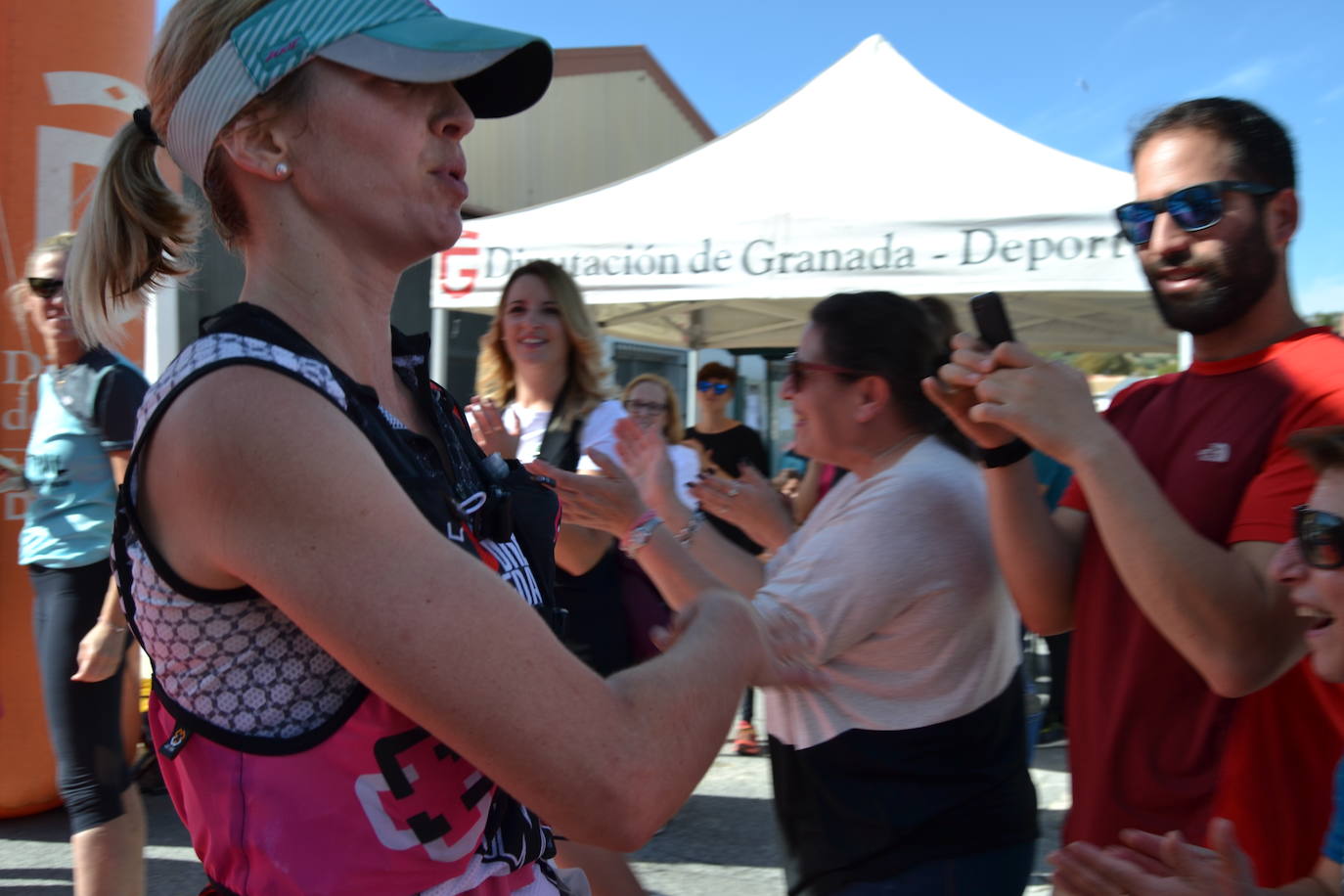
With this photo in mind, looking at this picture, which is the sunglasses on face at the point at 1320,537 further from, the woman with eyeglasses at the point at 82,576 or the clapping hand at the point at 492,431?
the woman with eyeglasses at the point at 82,576

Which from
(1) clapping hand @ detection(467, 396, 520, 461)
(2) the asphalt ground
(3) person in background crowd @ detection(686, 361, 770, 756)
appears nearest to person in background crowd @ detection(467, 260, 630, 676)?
(1) clapping hand @ detection(467, 396, 520, 461)

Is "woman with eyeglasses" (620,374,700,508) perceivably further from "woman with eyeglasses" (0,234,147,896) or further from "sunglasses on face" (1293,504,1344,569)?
"sunglasses on face" (1293,504,1344,569)

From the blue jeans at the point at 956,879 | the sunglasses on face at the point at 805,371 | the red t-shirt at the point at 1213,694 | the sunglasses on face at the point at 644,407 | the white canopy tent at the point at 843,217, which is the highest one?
the white canopy tent at the point at 843,217

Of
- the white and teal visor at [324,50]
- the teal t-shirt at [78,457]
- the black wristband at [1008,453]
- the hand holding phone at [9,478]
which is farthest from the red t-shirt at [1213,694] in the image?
the hand holding phone at [9,478]

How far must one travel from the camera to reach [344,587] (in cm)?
81

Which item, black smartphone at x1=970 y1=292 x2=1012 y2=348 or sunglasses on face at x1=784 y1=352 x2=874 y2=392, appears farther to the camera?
sunglasses on face at x1=784 y1=352 x2=874 y2=392

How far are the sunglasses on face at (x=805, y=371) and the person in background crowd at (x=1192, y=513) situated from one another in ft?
1.26

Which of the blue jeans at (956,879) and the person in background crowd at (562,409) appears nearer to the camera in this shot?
the blue jeans at (956,879)

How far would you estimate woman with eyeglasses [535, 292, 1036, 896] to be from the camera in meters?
1.82

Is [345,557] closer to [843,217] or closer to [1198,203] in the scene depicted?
[1198,203]

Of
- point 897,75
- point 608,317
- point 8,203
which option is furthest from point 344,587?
point 608,317

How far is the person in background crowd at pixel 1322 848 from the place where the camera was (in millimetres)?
1272

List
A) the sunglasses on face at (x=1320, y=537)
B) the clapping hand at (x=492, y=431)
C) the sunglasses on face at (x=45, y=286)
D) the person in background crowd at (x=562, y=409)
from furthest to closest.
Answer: the sunglasses on face at (x=45, y=286), the person in background crowd at (x=562, y=409), the clapping hand at (x=492, y=431), the sunglasses on face at (x=1320, y=537)

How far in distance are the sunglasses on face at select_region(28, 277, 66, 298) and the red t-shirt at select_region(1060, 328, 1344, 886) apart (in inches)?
125
